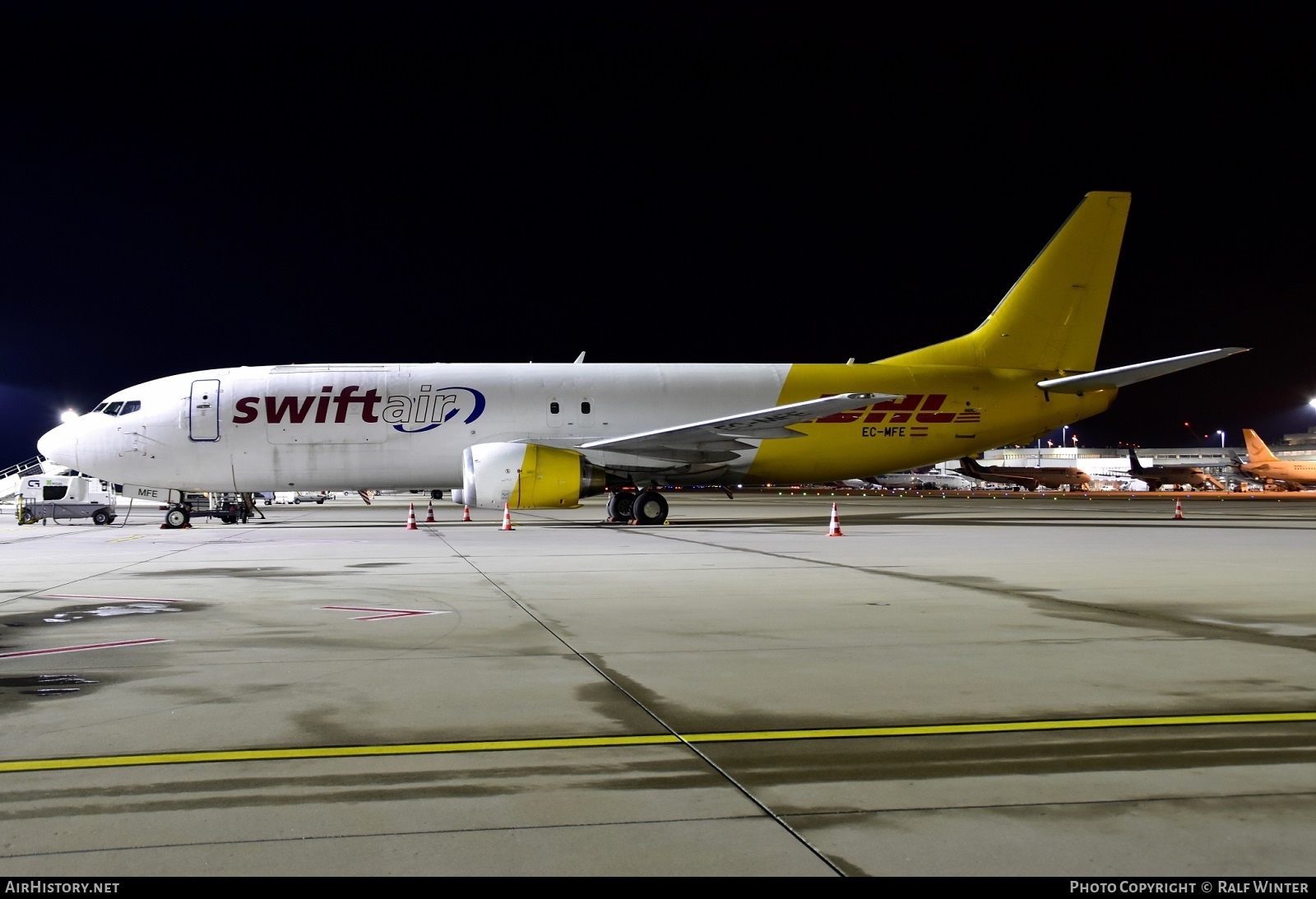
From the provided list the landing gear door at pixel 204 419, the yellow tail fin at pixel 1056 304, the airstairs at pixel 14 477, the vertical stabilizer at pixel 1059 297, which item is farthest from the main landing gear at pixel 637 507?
the airstairs at pixel 14 477

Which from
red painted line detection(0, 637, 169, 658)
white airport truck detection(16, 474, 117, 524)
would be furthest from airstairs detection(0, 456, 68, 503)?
red painted line detection(0, 637, 169, 658)

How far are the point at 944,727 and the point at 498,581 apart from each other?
694cm

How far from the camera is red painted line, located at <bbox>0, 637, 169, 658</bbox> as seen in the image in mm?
6418

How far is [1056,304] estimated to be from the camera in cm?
2592

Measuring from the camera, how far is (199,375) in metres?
23.1

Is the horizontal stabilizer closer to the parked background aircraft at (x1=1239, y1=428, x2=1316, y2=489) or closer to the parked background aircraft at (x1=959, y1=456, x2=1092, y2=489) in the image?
the parked background aircraft at (x1=959, y1=456, x2=1092, y2=489)

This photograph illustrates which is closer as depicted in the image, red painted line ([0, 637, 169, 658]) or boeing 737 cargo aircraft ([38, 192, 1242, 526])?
red painted line ([0, 637, 169, 658])

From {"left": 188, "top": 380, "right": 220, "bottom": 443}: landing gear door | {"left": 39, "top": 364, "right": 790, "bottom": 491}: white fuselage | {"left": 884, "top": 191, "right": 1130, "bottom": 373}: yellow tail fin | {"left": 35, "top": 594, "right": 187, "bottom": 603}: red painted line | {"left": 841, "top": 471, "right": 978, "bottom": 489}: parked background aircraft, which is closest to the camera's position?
{"left": 35, "top": 594, "right": 187, "bottom": 603}: red painted line

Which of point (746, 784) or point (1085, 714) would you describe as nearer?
point (746, 784)

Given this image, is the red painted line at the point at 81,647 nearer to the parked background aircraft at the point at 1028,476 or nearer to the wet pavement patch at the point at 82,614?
the wet pavement patch at the point at 82,614

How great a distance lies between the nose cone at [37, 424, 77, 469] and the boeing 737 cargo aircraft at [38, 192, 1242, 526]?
42 millimetres
